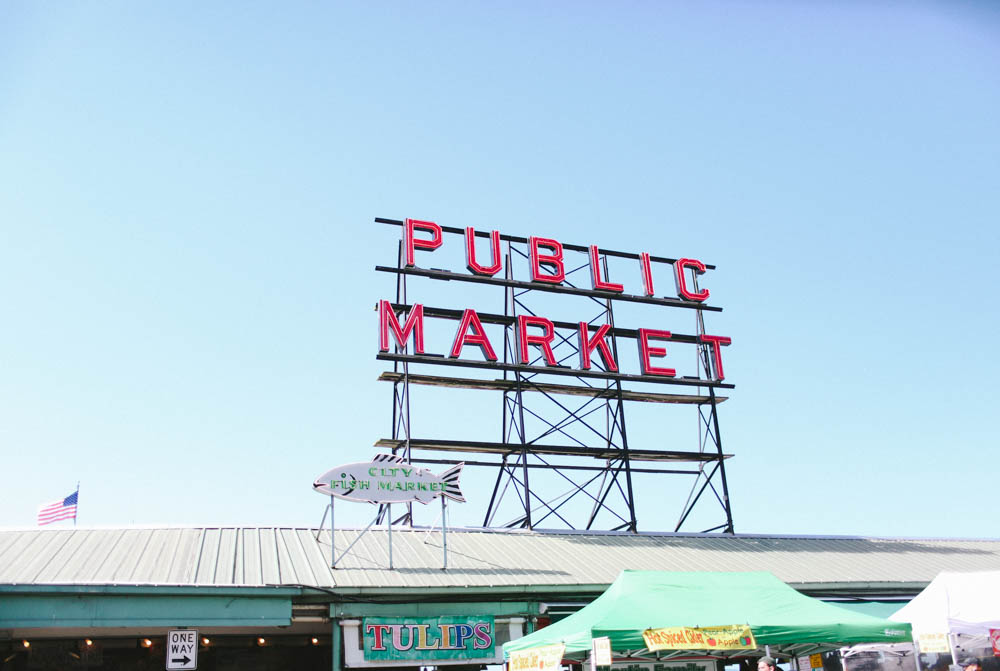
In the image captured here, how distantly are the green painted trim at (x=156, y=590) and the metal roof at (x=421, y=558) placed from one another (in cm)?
10

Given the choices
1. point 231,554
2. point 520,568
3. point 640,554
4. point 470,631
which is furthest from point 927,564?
point 231,554

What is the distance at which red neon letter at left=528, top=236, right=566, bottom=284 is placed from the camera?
25.3 m

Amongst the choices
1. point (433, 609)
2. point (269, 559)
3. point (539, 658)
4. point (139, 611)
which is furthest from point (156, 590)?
point (539, 658)

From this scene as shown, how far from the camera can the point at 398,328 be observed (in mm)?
22359

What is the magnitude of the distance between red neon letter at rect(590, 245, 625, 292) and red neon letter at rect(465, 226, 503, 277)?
3.08 metres

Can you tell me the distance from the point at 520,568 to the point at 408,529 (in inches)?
137

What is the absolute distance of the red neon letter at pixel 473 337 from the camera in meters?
23.1

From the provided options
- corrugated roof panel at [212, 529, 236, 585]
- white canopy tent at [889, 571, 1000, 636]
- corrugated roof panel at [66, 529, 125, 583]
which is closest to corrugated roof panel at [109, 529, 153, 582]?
corrugated roof panel at [66, 529, 125, 583]

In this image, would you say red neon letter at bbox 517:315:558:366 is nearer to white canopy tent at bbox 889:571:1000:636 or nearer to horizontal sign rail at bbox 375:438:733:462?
horizontal sign rail at bbox 375:438:733:462

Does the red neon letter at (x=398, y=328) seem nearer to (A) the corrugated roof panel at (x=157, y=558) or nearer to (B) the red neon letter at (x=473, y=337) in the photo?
(B) the red neon letter at (x=473, y=337)

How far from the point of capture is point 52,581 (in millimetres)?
13805

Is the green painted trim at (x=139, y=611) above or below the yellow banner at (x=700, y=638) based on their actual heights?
above

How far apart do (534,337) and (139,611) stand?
13.1 meters

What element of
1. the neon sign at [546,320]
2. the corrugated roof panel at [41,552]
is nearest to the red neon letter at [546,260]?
the neon sign at [546,320]
